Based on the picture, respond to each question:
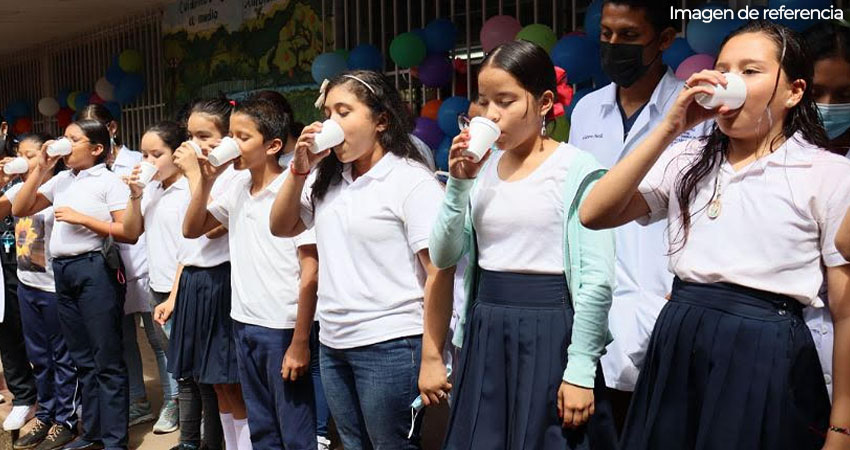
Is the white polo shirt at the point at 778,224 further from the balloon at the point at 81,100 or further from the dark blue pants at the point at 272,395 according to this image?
the balloon at the point at 81,100

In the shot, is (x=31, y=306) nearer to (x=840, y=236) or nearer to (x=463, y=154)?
(x=463, y=154)

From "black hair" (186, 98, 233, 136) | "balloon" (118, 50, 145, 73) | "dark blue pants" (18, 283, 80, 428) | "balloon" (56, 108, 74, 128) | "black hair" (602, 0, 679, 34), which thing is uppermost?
"balloon" (118, 50, 145, 73)

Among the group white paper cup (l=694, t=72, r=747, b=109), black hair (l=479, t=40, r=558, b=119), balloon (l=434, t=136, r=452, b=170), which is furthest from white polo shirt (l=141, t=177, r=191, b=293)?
white paper cup (l=694, t=72, r=747, b=109)

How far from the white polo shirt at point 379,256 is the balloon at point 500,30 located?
246cm

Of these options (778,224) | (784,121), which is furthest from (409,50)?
(778,224)

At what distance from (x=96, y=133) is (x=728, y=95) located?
3618mm

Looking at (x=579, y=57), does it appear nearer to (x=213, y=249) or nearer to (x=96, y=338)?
(x=213, y=249)

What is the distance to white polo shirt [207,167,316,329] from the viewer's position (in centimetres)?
310

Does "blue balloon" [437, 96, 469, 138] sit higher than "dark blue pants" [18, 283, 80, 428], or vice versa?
"blue balloon" [437, 96, 469, 138]

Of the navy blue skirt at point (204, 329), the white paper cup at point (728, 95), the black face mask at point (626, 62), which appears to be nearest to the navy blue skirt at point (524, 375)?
the white paper cup at point (728, 95)

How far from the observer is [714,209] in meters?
1.81

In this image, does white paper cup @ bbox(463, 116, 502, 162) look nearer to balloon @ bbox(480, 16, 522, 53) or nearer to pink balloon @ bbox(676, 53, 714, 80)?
pink balloon @ bbox(676, 53, 714, 80)

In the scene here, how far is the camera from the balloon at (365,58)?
19.3 feet

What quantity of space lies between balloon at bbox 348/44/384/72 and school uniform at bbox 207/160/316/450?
111 inches
